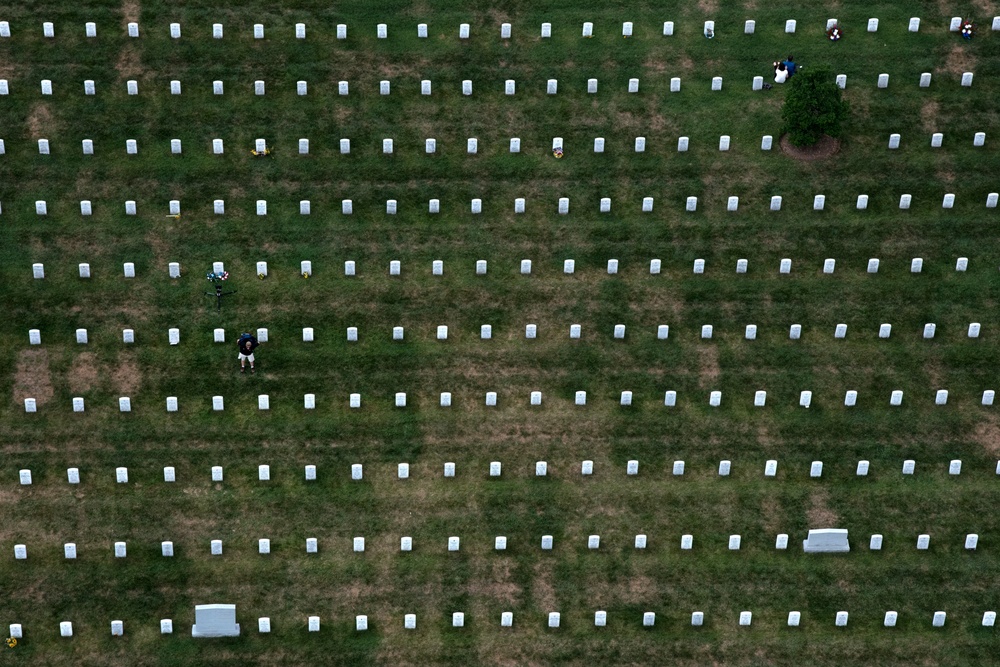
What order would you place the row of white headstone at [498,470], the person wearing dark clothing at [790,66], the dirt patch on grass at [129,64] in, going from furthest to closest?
the person wearing dark clothing at [790,66]
the dirt patch on grass at [129,64]
the row of white headstone at [498,470]

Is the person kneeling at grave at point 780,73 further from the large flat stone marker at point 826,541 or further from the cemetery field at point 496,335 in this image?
the large flat stone marker at point 826,541

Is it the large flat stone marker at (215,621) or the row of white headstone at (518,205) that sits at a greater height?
the row of white headstone at (518,205)

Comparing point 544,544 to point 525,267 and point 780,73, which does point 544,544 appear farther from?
point 780,73


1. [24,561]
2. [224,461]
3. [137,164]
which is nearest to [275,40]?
[137,164]

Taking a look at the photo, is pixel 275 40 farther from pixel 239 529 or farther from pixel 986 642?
pixel 986 642

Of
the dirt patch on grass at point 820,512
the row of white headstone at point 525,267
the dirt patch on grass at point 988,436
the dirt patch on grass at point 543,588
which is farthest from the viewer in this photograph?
the row of white headstone at point 525,267

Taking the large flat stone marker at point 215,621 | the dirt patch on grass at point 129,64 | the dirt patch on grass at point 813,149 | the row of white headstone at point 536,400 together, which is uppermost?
the dirt patch on grass at point 129,64

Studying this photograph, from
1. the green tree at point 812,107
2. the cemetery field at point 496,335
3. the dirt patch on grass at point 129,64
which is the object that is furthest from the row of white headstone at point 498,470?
the dirt patch on grass at point 129,64
